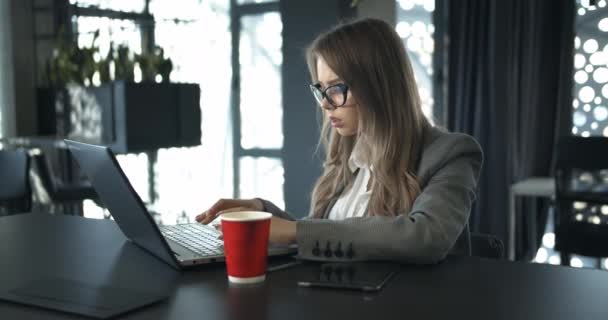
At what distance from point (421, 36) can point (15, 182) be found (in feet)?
8.97

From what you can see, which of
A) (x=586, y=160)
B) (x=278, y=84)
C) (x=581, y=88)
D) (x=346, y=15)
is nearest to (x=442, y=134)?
(x=586, y=160)

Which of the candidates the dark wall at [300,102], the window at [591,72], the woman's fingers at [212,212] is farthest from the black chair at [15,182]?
the window at [591,72]

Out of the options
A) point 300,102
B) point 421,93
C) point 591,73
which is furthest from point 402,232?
point 591,73

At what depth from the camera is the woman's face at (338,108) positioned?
1.49 metres

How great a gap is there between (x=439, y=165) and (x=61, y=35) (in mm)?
4387

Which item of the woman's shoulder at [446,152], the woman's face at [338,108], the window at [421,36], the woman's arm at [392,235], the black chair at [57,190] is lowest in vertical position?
the black chair at [57,190]

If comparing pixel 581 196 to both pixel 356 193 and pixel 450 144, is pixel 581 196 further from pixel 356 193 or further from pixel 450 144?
pixel 450 144

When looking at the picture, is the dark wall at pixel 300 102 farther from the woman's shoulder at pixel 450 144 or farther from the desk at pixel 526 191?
the woman's shoulder at pixel 450 144

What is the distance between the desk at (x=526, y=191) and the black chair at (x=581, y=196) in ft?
0.88

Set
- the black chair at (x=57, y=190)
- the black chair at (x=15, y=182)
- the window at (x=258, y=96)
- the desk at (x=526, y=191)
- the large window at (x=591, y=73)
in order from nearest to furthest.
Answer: the black chair at (x=15, y=182) → the desk at (x=526, y=191) → the large window at (x=591, y=73) → the black chair at (x=57, y=190) → the window at (x=258, y=96)

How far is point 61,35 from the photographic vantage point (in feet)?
16.6

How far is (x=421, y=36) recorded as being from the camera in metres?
4.46

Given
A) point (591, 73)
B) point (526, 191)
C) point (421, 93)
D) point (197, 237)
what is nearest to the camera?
point (197, 237)

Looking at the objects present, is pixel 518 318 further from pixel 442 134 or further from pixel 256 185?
pixel 256 185
